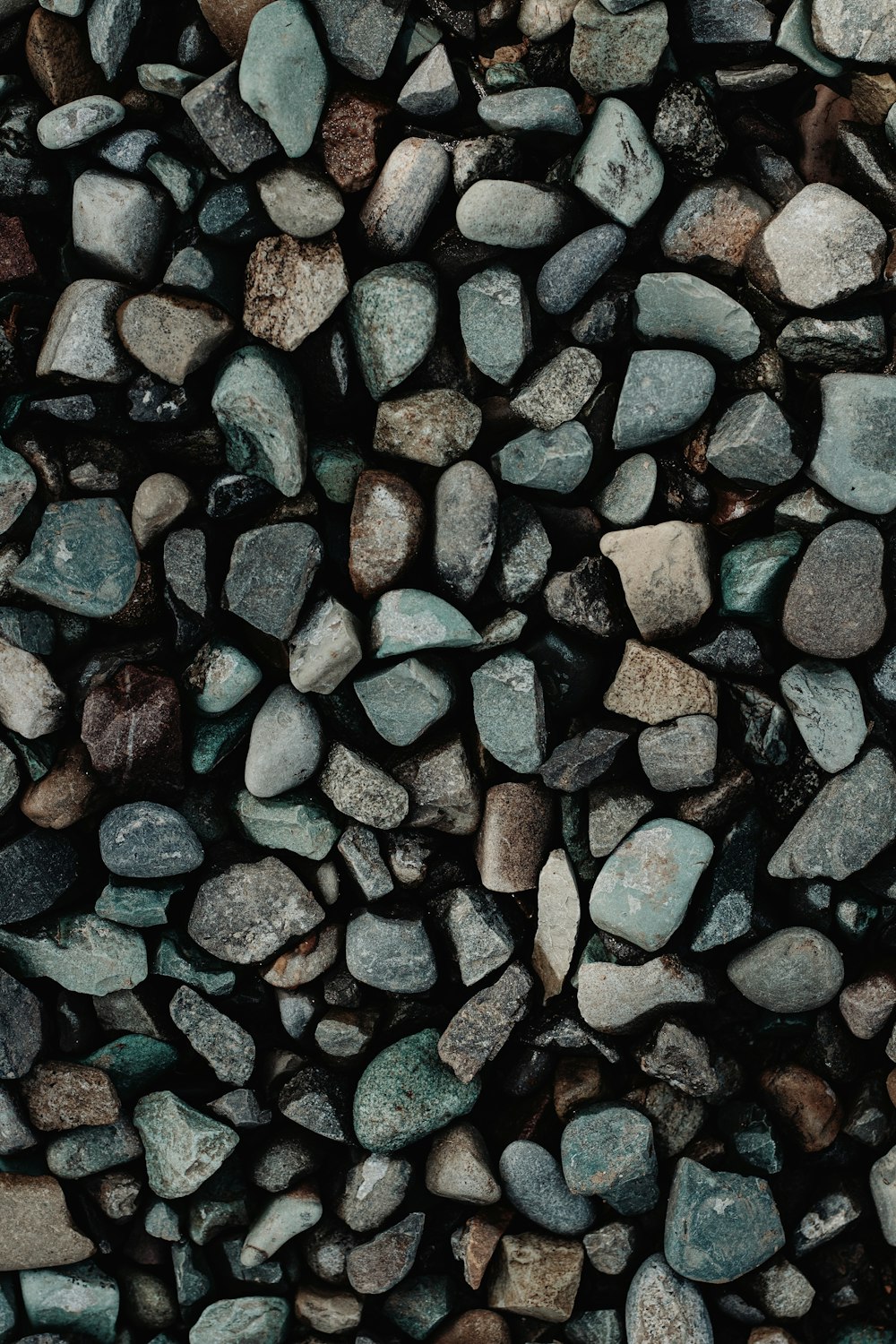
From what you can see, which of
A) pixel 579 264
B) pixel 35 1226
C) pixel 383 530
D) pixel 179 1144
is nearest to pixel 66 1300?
A: pixel 35 1226

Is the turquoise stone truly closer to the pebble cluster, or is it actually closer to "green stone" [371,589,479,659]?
the pebble cluster

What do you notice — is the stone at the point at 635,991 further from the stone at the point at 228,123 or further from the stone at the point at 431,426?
the stone at the point at 228,123

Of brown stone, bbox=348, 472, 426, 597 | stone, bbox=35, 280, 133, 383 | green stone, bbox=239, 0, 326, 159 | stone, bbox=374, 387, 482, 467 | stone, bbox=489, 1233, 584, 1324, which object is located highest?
green stone, bbox=239, 0, 326, 159

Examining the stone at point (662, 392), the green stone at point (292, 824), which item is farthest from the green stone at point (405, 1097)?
the stone at point (662, 392)

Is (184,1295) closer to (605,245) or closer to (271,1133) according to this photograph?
(271,1133)

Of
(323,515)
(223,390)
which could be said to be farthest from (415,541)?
(223,390)

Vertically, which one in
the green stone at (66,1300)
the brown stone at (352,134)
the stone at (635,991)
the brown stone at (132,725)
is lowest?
the green stone at (66,1300)

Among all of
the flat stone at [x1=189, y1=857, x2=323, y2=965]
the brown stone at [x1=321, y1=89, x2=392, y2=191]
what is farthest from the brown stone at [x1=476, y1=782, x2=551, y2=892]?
the brown stone at [x1=321, y1=89, x2=392, y2=191]
